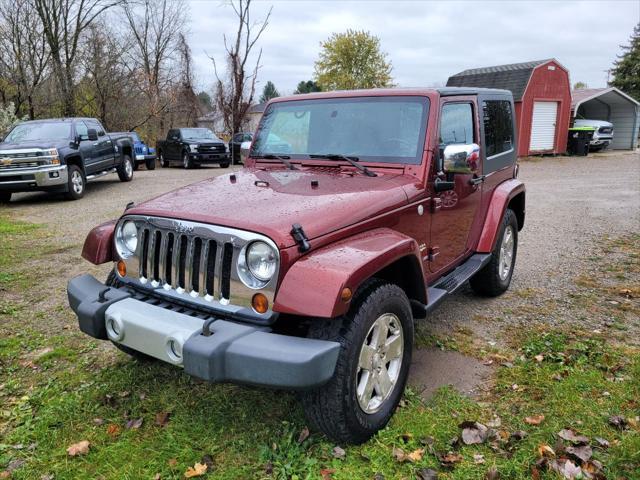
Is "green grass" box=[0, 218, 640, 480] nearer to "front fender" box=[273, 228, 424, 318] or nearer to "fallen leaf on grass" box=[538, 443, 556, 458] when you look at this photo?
"fallen leaf on grass" box=[538, 443, 556, 458]

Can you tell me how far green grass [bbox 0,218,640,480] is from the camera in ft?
8.55

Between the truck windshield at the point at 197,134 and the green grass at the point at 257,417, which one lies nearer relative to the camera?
the green grass at the point at 257,417

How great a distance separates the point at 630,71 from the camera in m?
43.6

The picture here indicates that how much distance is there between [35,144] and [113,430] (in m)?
9.69

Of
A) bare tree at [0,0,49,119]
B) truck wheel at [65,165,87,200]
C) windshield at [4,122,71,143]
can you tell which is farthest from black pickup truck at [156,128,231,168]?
truck wheel at [65,165,87,200]

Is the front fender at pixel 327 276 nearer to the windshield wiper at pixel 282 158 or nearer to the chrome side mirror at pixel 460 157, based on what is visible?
the chrome side mirror at pixel 460 157

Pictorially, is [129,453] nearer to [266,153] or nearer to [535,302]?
[266,153]

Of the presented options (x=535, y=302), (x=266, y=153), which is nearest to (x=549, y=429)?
(x=535, y=302)

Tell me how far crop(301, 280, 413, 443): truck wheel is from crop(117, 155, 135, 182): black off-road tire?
44.6ft

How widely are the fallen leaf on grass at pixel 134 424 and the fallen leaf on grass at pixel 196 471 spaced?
1.81 feet

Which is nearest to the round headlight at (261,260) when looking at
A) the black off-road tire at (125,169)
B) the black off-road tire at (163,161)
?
the black off-road tire at (125,169)

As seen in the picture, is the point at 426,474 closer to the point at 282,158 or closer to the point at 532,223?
the point at 282,158

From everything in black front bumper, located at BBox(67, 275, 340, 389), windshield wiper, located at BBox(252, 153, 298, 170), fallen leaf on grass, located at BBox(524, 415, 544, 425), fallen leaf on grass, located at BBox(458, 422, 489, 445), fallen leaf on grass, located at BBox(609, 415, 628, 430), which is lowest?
fallen leaf on grass, located at BBox(458, 422, 489, 445)

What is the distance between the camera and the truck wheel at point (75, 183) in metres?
11.3
